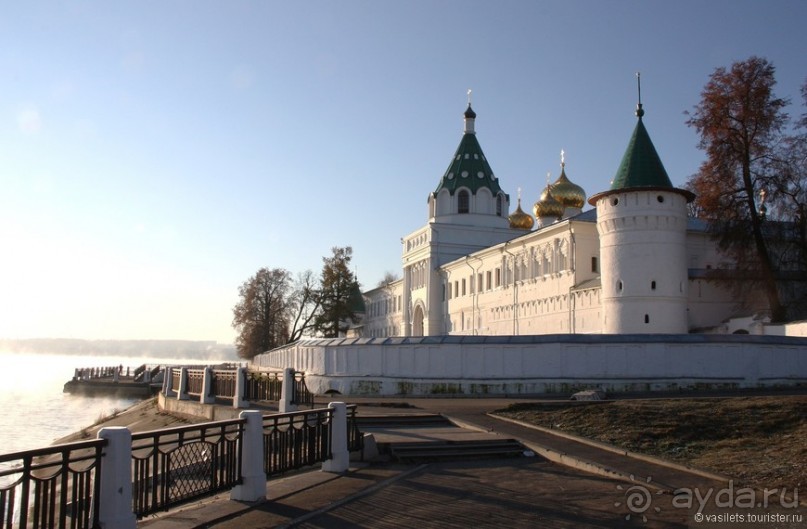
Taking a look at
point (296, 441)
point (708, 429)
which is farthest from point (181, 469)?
point (708, 429)

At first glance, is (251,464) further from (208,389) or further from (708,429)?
(208,389)

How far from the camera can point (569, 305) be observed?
A: 39.7m

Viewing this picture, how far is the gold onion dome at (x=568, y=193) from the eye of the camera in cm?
5556

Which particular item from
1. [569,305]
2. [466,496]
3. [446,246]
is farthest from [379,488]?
[446,246]

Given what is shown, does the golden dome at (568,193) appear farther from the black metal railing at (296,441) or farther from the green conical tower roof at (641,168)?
the black metal railing at (296,441)

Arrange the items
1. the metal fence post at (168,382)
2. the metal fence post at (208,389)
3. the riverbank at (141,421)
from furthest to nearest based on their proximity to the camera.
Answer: the metal fence post at (168,382) → the riverbank at (141,421) → the metal fence post at (208,389)

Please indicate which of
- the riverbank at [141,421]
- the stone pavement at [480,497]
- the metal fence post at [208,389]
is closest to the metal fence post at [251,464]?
the stone pavement at [480,497]

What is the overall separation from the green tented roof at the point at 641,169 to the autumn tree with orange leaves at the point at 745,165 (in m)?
1.66

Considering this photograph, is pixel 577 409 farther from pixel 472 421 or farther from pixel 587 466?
pixel 587 466

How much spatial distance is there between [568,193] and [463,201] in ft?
27.7

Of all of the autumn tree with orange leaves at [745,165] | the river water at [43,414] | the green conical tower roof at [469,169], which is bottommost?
the river water at [43,414]

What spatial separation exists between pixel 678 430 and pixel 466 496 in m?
5.52

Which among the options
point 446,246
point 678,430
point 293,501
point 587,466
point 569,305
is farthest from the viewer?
point 446,246

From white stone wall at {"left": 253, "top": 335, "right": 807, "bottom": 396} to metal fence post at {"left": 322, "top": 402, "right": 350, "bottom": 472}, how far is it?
12.4m
